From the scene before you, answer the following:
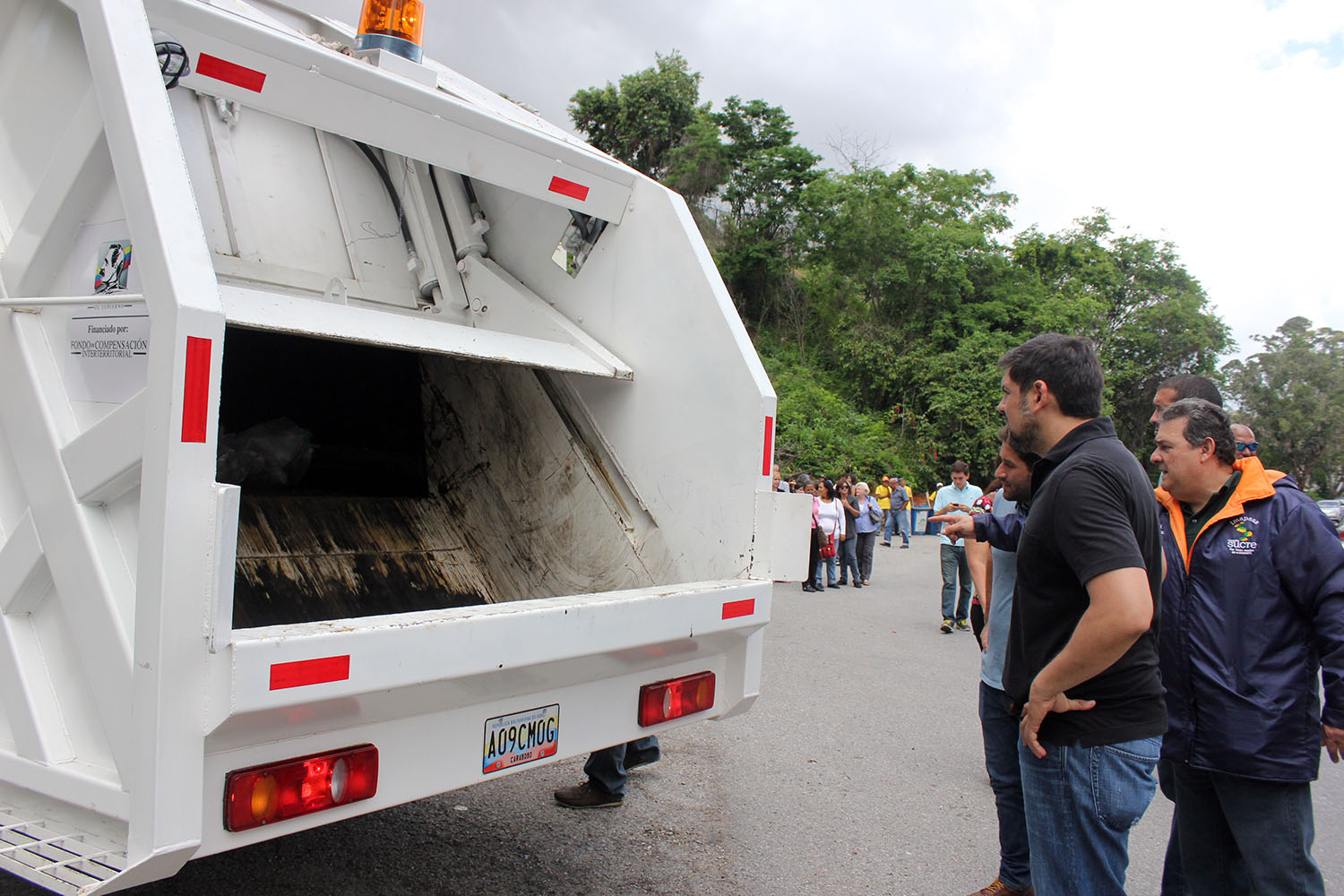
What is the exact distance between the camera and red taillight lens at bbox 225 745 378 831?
73.3 inches

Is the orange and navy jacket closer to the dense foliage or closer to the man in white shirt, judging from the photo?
the man in white shirt

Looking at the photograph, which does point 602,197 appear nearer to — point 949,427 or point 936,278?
point 949,427

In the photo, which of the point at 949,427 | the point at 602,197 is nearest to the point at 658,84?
the point at 949,427

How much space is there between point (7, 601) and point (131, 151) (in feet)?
3.35

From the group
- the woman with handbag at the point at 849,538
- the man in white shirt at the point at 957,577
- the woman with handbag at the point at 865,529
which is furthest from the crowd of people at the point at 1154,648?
the woman with handbag at the point at 865,529

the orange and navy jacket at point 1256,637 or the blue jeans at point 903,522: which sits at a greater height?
the orange and navy jacket at point 1256,637

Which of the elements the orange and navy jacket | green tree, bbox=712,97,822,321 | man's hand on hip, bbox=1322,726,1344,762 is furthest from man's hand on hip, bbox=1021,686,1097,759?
green tree, bbox=712,97,822,321

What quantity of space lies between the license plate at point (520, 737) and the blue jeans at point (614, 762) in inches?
50.3

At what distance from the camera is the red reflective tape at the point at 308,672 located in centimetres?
177

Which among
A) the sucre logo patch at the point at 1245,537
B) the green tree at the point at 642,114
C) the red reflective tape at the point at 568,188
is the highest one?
the green tree at the point at 642,114

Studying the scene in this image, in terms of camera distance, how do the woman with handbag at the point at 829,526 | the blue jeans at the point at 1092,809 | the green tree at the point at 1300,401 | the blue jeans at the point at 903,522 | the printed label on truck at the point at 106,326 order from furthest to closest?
1. the green tree at the point at 1300,401
2. the blue jeans at the point at 903,522
3. the woman with handbag at the point at 829,526
4. the blue jeans at the point at 1092,809
5. the printed label on truck at the point at 106,326

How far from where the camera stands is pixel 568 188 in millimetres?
3248

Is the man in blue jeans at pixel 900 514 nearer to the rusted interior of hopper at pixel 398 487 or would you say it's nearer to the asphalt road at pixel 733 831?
the asphalt road at pixel 733 831

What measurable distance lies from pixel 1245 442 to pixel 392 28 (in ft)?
10.4
